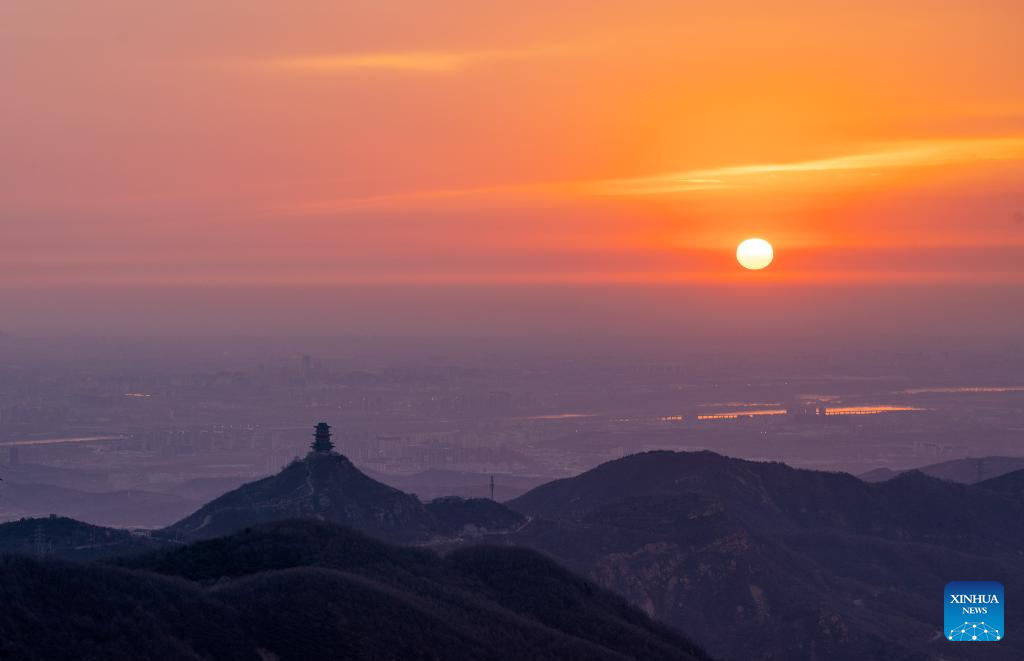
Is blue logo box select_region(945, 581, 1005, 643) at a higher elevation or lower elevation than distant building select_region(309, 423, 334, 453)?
lower

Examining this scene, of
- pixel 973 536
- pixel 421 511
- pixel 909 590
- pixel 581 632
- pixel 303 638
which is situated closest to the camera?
pixel 303 638

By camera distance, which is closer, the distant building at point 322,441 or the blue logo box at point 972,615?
the blue logo box at point 972,615

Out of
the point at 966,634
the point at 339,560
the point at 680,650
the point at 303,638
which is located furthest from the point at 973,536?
the point at 303,638

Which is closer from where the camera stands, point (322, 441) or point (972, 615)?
point (972, 615)

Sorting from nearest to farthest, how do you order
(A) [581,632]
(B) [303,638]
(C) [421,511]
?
(B) [303,638], (A) [581,632], (C) [421,511]

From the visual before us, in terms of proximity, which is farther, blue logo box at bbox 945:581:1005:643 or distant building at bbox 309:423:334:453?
distant building at bbox 309:423:334:453

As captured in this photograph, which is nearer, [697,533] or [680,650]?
[680,650]

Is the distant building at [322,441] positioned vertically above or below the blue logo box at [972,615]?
above

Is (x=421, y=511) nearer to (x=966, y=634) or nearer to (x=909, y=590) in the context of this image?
(x=909, y=590)

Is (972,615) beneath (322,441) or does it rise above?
beneath

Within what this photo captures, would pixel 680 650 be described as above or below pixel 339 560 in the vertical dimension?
below

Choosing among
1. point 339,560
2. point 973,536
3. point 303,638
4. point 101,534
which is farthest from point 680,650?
point 973,536
